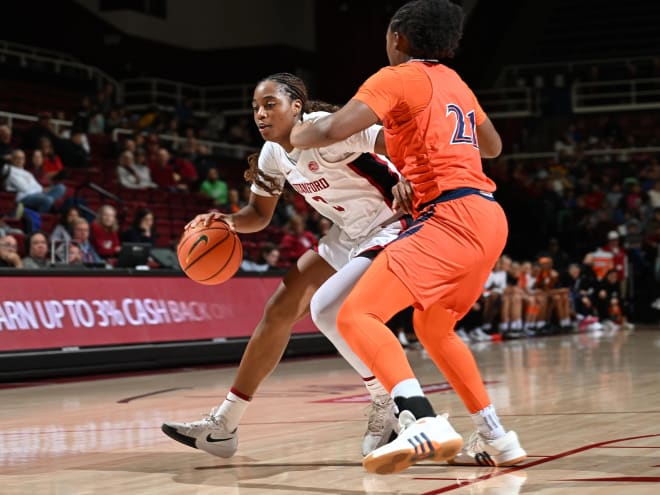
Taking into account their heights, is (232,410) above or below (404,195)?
below

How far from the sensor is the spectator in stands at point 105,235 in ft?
38.0

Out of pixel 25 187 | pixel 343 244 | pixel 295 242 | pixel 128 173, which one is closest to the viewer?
pixel 343 244

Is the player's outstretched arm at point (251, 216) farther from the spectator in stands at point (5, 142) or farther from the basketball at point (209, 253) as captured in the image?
the spectator in stands at point (5, 142)

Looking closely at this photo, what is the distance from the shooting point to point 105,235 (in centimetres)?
1166

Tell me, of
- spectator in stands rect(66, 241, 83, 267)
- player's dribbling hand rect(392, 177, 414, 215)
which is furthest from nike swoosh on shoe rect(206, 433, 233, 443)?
spectator in stands rect(66, 241, 83, 267)

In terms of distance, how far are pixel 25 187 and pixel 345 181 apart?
8.57m

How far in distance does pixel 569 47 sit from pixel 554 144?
148 inches

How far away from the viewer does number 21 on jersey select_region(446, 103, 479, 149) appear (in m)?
4.04

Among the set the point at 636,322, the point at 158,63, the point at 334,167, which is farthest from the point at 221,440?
the point at 158,63

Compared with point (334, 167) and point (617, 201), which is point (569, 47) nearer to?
point (617, 201)

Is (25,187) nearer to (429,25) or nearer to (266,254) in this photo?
(266,254)

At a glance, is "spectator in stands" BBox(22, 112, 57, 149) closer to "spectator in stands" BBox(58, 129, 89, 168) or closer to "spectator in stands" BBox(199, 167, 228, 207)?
"spectator in stands" BBox(58, 129, 89, 168)

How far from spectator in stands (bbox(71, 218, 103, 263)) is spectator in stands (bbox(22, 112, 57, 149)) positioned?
304cm

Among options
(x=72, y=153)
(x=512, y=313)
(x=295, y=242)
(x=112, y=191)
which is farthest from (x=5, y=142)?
(x=512, y=313)
